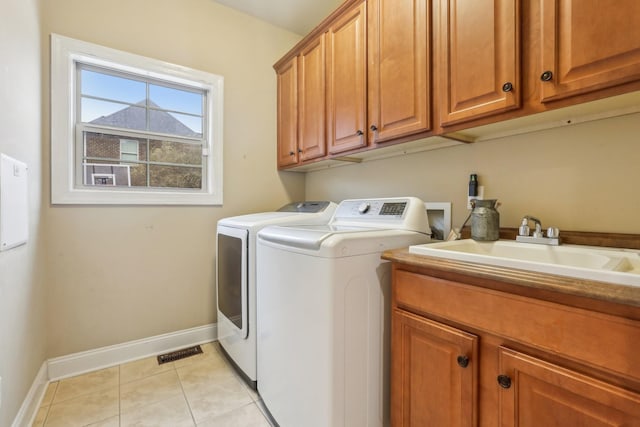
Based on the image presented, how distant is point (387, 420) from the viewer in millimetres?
1228

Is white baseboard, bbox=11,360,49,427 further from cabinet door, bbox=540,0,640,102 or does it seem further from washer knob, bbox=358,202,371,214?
cabinet door, bbox=540,0,640,102

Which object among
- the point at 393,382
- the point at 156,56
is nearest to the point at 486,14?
the point at 393,382

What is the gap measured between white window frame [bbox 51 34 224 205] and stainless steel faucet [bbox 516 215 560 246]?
77.9 inches

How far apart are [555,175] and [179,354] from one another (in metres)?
2.46

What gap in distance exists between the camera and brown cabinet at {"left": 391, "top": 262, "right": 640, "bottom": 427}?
0.65 metres

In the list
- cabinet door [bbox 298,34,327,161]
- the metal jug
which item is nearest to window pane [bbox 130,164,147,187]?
cabinet door [bbox 298,34,327,161]

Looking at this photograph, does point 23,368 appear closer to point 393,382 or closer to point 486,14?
point 393,382

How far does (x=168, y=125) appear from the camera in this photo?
7.26 ft

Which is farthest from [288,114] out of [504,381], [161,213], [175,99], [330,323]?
[504,381]

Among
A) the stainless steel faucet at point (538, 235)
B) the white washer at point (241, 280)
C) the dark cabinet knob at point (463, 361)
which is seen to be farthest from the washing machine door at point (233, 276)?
the stainless steel faucet at point (538, 235)

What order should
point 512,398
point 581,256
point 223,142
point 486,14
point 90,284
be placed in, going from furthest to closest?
point 223,142 → point 90,284 → point 486,14 → point 581,256 → point 512,398

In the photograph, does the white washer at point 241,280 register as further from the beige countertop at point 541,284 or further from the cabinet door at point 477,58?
the cabinet door at point 477,58

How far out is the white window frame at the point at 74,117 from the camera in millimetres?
1736

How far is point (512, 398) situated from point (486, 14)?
133 centimetres
